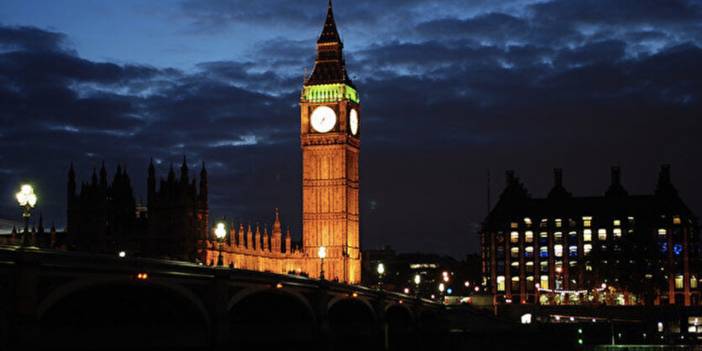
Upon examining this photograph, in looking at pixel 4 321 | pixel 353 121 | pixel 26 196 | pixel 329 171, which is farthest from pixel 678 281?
pixel 4 321

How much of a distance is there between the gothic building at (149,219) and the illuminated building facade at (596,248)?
56.2m

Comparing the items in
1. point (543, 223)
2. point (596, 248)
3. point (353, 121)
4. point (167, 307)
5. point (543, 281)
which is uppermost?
point (353, 121)

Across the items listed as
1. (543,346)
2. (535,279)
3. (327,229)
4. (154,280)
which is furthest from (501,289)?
(154,280)

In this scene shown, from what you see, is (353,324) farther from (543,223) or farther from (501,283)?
(543,223)

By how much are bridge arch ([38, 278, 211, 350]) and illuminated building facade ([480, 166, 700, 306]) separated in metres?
112

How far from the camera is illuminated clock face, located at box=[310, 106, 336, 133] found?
18038 centimetres

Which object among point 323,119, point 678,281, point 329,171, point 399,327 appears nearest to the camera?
point 399,327

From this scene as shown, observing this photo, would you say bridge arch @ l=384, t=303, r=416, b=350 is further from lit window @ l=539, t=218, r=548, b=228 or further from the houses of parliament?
lit window @ l=539, t=218, r=548, b=228

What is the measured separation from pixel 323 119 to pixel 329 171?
6991 millimetres

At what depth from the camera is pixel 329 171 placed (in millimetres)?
180625

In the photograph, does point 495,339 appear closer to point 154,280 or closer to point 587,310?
point 587,310

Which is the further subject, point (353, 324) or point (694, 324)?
point (694, 324)

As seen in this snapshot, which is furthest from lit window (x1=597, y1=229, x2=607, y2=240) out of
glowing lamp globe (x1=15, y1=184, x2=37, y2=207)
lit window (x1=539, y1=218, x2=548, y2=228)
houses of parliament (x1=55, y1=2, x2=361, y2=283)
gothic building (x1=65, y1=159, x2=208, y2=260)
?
glowing lamp globe (x1=15, y1=184, x2=37, y2=207)

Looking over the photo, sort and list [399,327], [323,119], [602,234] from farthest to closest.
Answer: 1. [602,234]
2. [323,119]
3. [399,327]
